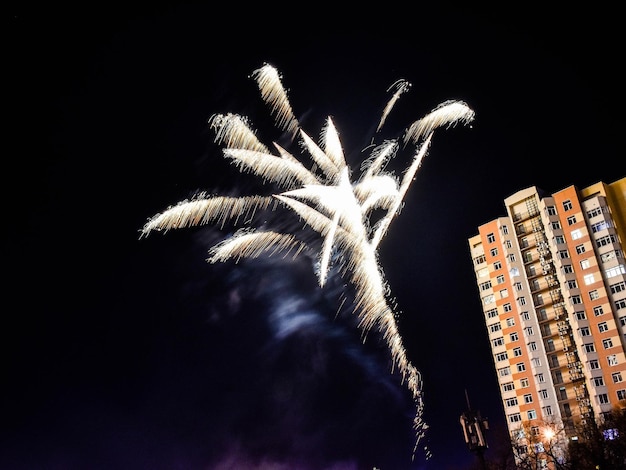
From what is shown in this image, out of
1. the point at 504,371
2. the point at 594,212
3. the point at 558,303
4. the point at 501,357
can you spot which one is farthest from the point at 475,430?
the point at 501,357

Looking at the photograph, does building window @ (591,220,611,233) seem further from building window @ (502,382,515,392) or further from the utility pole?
the utility pole

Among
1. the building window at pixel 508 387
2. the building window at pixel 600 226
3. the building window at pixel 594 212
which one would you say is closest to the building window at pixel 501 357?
the building window at pixel 508 387

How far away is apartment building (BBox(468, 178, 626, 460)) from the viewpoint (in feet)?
189

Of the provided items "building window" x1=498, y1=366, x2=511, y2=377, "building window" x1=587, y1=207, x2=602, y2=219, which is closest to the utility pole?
"building window" x1=587, y1=207, x2=602, y2=219

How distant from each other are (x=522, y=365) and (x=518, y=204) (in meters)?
19.4

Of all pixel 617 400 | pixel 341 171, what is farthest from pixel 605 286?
pixel 341 171

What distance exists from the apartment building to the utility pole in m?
41.6

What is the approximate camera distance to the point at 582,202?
6488 cm

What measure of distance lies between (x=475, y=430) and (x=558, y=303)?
168ft

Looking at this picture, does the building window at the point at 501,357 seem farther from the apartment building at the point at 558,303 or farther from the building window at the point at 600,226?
the building window at the point at 600,226

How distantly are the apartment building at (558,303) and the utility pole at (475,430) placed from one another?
41648 millimetres

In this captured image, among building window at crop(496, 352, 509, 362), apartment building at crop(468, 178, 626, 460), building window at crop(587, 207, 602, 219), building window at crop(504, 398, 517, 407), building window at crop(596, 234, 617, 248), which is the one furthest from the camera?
building window at crop(496, 352, 509, 362)

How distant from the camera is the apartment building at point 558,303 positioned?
57.8 metres

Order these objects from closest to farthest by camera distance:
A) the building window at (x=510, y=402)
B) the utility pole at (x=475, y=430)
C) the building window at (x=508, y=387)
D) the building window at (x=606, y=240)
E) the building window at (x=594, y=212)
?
the utility pole at (x=475, y=430) → the building window at (x=606, y=240) → the building window at (x=594, y=212) → the building window at (x=510, y=402) → the building window at (x=508, y=387)
